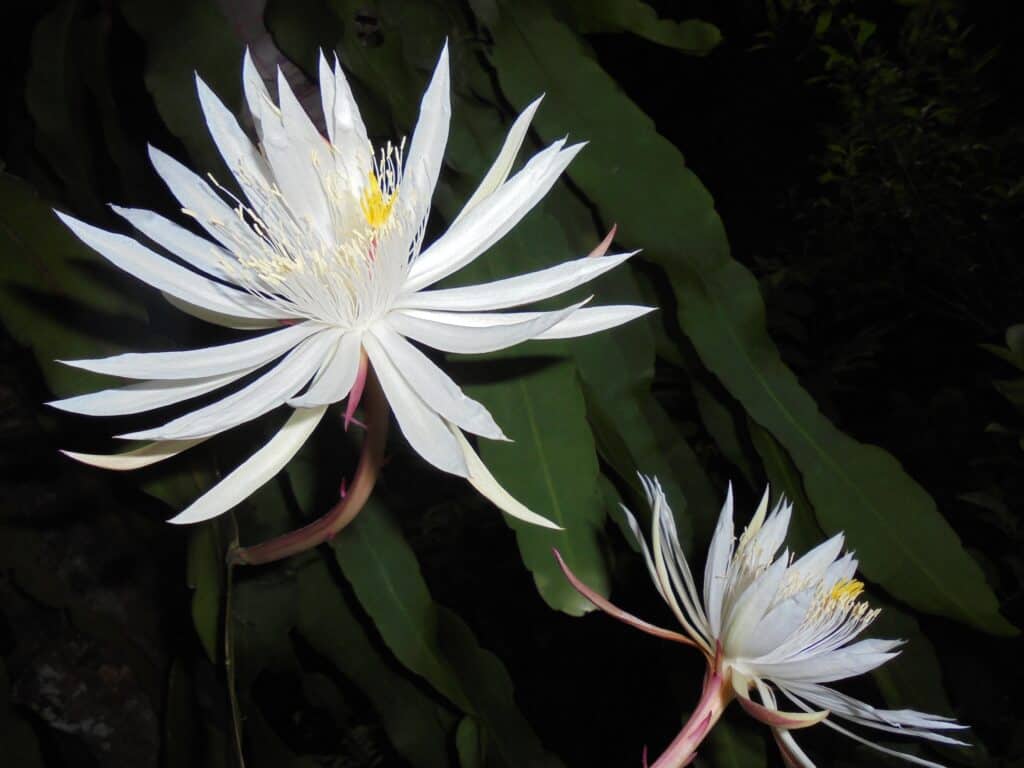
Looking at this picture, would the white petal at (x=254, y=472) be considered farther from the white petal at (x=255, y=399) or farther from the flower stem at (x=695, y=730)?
the flower stem at (x=695, y=730)

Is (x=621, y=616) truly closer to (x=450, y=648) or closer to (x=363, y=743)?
(x=450, y=648)

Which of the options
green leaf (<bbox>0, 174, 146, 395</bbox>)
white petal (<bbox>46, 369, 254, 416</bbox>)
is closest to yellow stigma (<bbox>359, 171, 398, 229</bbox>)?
white petal (<bbox>46, 369, 254, 416</bbox>)

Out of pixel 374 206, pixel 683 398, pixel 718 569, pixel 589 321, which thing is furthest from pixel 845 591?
pixel 683 398

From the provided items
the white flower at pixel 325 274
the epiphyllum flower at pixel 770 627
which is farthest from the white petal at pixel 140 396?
the epiphyllum flower at pixel 770 627

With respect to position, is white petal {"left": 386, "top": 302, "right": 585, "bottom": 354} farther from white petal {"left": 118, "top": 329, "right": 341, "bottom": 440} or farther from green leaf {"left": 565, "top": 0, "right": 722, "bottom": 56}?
green leaf {"left": 565, "top": 0, "right": 722, "bottom": 56}

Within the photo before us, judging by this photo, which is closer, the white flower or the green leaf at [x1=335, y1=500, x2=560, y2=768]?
the white flower

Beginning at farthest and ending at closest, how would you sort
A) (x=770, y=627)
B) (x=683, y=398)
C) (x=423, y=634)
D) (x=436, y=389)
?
1. (x=683, y=398)
2. (x=423, y=634)
3. (x=770, y=627)
4. (x=436, y=389)

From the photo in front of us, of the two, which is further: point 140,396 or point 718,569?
point 718,569

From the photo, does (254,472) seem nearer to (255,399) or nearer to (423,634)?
(255,399)
